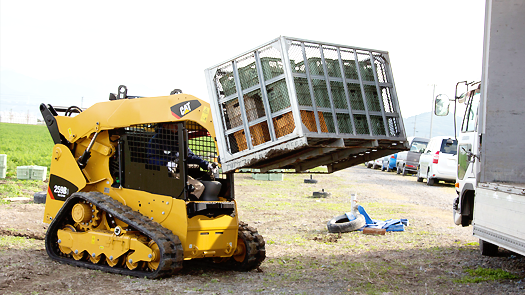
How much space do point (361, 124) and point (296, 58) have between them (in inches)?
48.0

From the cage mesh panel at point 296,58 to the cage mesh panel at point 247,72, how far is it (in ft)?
1.57

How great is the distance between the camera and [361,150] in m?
6.45

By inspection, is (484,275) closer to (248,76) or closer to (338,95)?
(338,95)

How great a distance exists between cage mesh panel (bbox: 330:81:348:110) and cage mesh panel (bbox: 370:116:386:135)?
19.6 inches

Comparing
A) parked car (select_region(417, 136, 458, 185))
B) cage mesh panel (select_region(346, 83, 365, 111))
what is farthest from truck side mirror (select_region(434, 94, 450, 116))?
parked car (select_region(417, 136, 458, 185))

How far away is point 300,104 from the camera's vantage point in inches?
223

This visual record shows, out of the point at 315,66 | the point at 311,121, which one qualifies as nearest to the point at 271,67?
the point at 315,66

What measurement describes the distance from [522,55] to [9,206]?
1094 cm

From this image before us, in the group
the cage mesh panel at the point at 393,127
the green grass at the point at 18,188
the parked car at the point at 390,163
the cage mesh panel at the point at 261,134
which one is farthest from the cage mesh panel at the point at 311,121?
the parked car at the point at 390,163

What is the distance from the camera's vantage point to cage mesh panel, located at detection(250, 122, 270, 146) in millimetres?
5902

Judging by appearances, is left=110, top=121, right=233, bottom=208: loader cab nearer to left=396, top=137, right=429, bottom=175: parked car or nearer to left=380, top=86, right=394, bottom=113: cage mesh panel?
left=380, top=86, right=394, bottom=113: cage mesh panel

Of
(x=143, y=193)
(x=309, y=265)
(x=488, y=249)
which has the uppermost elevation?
(x=143, y=193)

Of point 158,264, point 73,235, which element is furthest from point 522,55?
point 73,235

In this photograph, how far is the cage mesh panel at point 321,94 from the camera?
5902 millimetres
